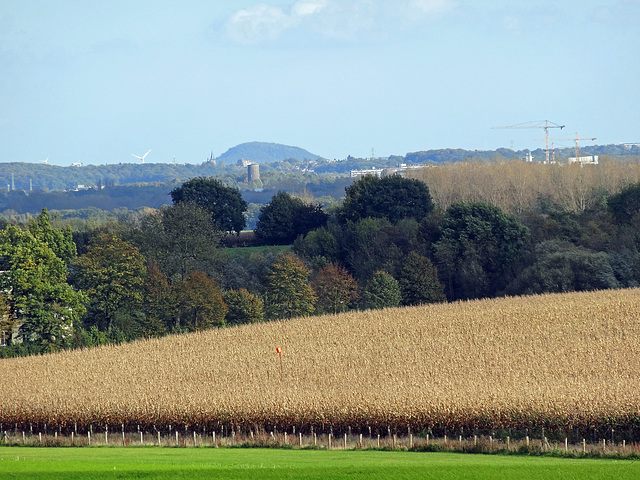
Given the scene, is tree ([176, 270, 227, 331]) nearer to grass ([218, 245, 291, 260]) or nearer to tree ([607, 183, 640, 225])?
grass ([218, 245, 291, 260])

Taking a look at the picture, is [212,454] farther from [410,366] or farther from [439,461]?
[410,366]

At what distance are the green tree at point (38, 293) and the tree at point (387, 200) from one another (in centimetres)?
3689

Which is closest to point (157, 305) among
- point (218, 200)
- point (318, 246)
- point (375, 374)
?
point (318, 246)

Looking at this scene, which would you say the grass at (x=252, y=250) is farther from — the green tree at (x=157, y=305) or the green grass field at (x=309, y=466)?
the green grass field at (x=309, y=466)

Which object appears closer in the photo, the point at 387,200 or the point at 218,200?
the point at 387,200

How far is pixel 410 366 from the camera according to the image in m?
42.3

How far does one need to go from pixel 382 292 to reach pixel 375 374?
2765cm

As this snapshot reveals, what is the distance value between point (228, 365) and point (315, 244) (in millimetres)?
36778

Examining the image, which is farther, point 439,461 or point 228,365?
point 228,365

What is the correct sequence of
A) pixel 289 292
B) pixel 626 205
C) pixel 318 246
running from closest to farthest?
pixel 289 292 < pixel 626 205 < pixel 318 246

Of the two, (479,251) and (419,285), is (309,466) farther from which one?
(479,251)

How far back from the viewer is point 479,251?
7550cm

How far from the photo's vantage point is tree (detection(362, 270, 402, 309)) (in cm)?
6800

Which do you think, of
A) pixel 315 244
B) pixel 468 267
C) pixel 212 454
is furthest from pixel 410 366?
pixel 315 244
